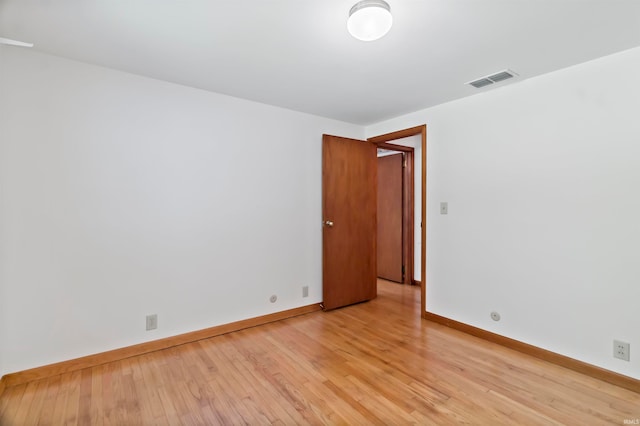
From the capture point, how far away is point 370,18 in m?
1.56

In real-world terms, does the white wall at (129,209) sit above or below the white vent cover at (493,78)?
below

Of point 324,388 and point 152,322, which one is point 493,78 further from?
point 152,322

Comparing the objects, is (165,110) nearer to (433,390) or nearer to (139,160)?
(139,160)

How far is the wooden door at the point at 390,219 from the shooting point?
4910mm

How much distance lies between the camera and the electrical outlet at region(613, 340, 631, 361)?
2.08 metres

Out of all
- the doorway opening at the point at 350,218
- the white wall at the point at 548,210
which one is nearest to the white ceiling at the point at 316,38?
the white wall at the point at 548,210

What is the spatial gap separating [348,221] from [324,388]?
208cm

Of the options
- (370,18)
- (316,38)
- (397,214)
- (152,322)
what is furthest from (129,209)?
(397,214)

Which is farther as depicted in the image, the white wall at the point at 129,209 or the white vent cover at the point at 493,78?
the white vent cover at the point at 493,78

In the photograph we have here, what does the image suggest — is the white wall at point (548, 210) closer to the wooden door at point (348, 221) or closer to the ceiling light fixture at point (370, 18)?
the wooden door at point (348, 221)

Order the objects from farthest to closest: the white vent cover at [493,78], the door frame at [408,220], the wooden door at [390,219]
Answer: the wooden door at [390,219] → the door frame at [408,220] → the white vent cover at [493,78]

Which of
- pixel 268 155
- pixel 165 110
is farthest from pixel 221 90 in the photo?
pixel 268 155

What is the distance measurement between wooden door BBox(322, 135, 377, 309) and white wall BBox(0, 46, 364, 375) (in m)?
0.41

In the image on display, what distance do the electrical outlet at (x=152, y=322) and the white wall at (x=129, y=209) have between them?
0.04m
